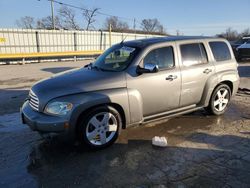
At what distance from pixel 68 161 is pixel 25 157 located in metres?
0.74

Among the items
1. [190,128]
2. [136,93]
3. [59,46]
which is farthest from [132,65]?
[59,46]

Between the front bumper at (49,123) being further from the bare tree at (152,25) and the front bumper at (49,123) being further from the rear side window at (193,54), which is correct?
the bare tree at (152,25)

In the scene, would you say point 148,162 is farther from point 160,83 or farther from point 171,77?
point 171,77

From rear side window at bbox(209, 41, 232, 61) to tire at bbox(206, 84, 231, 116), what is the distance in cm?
63

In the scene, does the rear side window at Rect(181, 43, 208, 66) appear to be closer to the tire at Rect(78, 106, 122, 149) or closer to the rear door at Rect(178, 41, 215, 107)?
the rear door at Rect(178, 41, 215, 107)

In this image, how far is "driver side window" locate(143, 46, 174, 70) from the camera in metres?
5.00

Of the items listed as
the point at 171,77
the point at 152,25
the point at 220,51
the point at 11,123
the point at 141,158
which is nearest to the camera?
the point at 141,158

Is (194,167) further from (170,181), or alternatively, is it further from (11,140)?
(11,140)

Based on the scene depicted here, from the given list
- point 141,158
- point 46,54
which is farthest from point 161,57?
point 46,54

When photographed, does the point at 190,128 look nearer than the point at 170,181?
No

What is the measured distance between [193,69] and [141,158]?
2.26m

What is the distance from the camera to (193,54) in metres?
5.57

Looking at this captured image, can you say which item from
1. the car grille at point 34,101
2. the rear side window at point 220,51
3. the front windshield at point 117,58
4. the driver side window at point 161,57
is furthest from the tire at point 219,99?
the car grille at point 34,101

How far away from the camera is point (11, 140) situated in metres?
4.97
